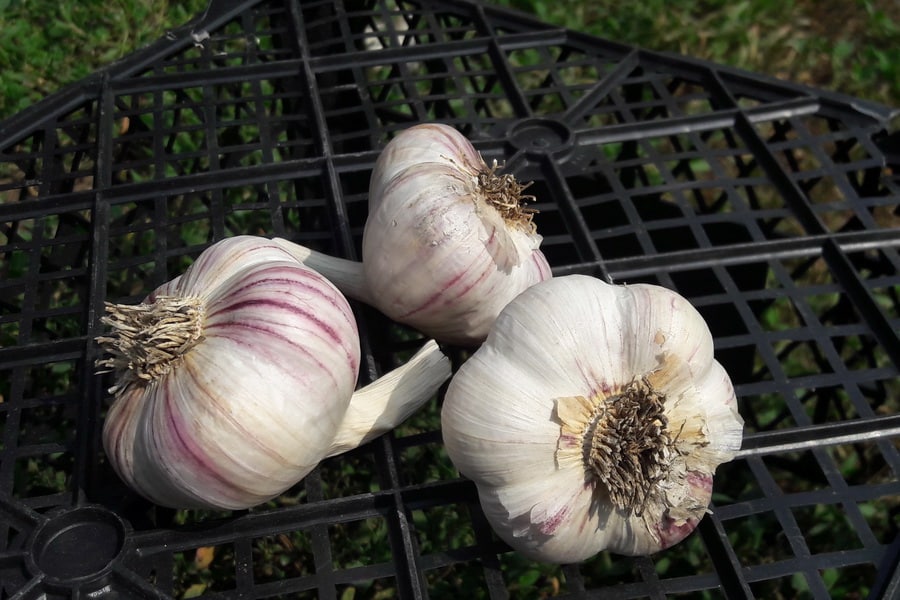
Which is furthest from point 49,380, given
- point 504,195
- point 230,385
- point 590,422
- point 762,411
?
point 762,411

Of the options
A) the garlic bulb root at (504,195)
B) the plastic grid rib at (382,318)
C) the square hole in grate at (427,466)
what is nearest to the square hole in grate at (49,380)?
the plastic grid rib at (382,318)

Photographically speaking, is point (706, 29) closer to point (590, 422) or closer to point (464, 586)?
point (464, 586)

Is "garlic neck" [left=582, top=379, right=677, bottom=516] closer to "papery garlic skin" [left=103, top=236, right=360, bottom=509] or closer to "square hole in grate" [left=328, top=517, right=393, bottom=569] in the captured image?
"papery garlic skin" [left=103, top=236, right=360, bottom=509]

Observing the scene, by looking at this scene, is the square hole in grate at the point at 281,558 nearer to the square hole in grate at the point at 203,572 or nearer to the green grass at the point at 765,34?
the square hole in grate at the point at 203,572

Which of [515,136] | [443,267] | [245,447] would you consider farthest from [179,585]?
[515,136]

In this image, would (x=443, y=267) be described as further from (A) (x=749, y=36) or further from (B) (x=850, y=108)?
(A) (x=749, y=36)

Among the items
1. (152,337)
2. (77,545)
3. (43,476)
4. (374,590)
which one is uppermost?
(152,337)
